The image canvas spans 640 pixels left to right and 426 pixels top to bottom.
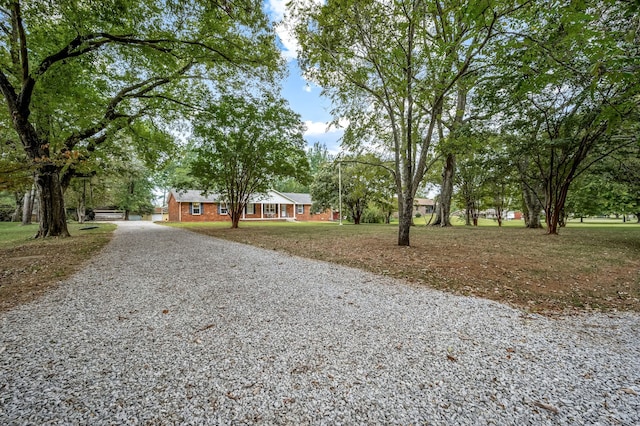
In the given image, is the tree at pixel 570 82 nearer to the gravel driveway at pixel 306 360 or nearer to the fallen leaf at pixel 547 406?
the gravel driveway at pixel 306 360

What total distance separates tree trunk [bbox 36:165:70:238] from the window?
23.8 metres

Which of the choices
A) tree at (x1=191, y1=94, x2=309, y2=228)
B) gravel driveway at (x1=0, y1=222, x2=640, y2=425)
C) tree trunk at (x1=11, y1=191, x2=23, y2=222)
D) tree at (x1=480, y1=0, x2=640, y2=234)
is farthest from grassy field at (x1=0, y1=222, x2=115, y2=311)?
tree trunk at (x1=11, y1=191, x2=23, y2=222)

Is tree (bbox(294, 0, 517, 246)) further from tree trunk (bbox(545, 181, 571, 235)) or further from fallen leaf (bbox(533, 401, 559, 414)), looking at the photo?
Result: tree trunk (bbox(545, 181, 571, 235))

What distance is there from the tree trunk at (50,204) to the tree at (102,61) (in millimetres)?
32

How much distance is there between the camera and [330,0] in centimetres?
657

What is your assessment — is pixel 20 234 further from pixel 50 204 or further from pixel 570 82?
pixel 570 82

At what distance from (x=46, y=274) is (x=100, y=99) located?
7.54m

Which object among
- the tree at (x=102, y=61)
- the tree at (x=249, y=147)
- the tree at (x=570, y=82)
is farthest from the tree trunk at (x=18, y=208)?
the tree at (x=570, y=82)

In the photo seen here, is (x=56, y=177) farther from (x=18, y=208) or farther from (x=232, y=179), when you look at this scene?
(x=18, y=208)

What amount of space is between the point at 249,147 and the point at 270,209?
20521 mm

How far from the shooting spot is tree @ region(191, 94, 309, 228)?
13125 mm

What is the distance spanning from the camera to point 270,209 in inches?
1356

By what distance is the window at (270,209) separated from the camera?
3401 cm

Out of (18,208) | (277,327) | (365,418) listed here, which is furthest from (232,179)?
(18,208)
